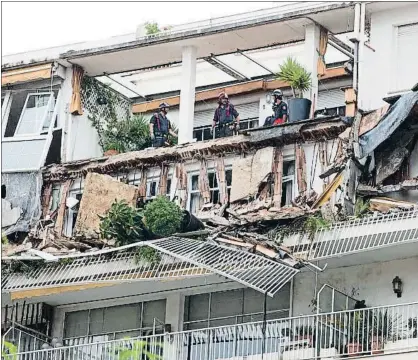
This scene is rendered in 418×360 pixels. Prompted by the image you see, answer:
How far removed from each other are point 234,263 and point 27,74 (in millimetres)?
8724

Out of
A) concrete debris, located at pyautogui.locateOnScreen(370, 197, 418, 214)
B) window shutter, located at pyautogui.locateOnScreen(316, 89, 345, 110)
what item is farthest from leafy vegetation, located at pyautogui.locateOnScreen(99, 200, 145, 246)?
window shutter, located at pyautogui.locateOnScreen(316, 89, 345, 110)

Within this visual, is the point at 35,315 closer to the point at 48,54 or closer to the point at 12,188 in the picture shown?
the point at 12,188

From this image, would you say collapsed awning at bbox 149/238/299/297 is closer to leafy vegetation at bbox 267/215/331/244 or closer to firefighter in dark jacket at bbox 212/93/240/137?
leafy vegetation at bbox 267/215/331/244

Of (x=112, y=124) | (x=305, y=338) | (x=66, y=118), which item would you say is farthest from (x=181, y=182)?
(x=305, y=338)

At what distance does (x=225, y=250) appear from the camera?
81.0 feet

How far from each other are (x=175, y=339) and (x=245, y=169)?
3735 mm

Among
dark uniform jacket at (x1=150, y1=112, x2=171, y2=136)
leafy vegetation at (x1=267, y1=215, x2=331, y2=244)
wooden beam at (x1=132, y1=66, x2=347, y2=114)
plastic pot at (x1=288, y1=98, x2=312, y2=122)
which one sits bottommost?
leafy vegetation at (x1=267, y1=215, x2=331, y2=244)

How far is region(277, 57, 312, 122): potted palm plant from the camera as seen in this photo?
87.3 feet

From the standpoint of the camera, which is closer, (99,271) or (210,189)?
(99,271)

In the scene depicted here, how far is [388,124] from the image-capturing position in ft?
81.7

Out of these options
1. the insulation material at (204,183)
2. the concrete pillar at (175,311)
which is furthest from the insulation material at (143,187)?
the concrete pillar at (175,311)

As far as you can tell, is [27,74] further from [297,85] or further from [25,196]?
[297,85]

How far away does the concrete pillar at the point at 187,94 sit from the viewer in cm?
2836

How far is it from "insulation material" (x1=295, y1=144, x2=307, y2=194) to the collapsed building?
3cm
